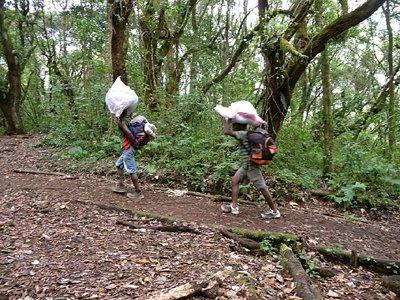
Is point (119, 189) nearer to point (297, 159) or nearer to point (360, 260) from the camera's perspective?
point (360, 260)

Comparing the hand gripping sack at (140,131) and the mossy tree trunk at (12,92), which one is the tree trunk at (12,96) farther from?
the hand gripping sack at (140,131)

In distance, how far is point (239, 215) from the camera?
5941mm

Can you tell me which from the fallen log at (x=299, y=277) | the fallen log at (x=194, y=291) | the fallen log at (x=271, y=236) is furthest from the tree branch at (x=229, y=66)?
the fallen log at (x=194, y=291)

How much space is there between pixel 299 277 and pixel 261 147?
7.45 ft

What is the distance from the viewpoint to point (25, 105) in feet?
66.3

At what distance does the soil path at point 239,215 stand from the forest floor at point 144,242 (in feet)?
0.07

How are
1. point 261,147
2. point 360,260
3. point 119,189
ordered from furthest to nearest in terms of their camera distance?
point 119,189 → point 261,147 → point 360,260

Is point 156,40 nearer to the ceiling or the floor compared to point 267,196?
nearer to the ceiling

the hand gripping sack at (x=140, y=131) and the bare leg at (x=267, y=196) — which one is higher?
the hand gripping sack at (x=140, y=131)

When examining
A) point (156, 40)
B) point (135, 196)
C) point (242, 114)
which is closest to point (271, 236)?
point (242, 114)

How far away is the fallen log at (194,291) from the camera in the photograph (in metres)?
3.10

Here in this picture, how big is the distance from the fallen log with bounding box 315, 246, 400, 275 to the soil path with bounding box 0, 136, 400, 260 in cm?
28

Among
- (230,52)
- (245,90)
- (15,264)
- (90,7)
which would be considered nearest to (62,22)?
(90,7)

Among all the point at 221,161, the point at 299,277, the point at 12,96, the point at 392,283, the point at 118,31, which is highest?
the point at 118,31
